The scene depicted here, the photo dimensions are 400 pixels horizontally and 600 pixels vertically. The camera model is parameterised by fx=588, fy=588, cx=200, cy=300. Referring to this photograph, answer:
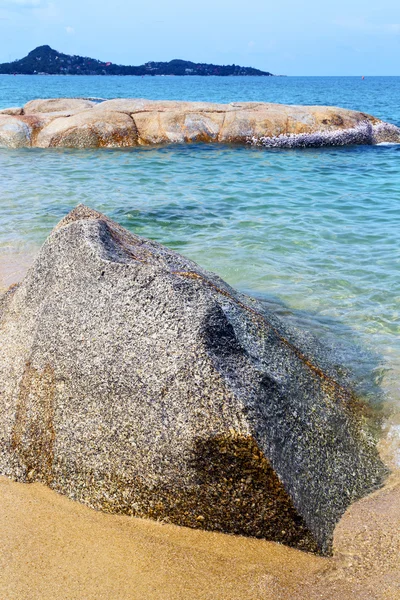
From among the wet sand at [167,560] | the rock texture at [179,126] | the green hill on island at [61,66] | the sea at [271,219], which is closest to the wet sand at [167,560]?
the wet sand at [167,560]

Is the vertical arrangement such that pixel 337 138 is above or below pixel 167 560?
above

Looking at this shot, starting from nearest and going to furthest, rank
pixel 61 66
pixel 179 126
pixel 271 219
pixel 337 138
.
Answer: pixel 271 219 → pixel 179 126 → pixel 337 138 → pixel 61 66

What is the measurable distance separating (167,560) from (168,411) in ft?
2.17

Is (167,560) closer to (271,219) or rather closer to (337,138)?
(271,219)

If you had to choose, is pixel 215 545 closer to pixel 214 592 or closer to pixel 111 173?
pixel 214 592

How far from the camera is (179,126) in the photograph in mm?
17797

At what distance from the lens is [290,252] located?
25.2 feet

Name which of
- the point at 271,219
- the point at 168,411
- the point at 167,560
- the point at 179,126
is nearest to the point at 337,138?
the point at 179,126

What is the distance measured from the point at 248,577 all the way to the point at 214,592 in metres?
0.17

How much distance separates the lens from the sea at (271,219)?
18.4 ft

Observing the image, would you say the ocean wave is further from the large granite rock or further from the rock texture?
the large granite rock

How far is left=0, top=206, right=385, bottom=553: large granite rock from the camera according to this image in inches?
106

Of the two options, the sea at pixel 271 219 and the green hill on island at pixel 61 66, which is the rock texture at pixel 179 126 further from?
the green hill on island at pixel 61 66

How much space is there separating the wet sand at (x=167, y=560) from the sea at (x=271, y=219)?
3.78 ft
